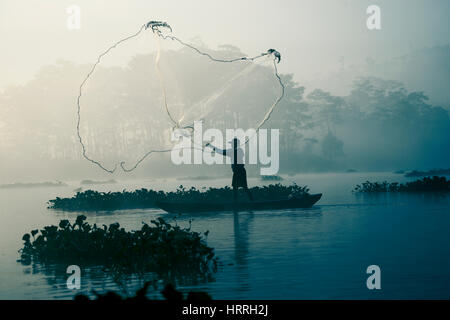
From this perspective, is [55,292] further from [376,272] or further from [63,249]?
[376,272]

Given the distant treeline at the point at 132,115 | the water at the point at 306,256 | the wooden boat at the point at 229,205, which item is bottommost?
the water at the point at 306,256

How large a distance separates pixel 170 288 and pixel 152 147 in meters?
75.5

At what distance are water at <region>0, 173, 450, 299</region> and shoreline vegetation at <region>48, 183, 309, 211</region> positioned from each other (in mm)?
4936

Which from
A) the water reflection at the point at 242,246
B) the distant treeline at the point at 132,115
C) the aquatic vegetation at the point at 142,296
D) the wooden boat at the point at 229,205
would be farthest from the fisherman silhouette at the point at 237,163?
the distant treeline at the point at 132,115

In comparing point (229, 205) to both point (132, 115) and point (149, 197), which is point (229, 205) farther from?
point (132, 115)

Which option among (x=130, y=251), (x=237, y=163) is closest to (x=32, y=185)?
(x=237, y=163)

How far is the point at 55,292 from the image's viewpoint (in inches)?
468

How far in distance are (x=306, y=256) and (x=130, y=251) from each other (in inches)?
168

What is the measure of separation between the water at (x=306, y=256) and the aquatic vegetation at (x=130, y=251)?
0.49 metres

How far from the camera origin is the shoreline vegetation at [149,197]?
105 ft

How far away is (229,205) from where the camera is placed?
2692 centimetres

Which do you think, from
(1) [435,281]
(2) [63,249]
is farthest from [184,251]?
(1) [435,281]

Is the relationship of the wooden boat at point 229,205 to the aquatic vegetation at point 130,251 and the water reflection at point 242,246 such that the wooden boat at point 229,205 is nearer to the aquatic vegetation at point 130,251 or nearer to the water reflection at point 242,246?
the water reflection at point 242,246
